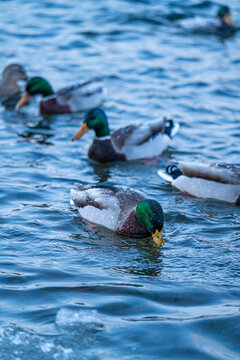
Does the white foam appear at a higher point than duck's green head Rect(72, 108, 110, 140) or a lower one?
lower

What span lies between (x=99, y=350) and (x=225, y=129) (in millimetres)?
6334

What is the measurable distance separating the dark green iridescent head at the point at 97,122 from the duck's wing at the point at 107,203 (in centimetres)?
235

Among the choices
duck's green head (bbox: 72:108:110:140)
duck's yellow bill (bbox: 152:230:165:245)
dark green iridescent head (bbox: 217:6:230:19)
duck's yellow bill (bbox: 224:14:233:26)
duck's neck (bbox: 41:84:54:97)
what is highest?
dark green iridescent head (bbox: 217:6:230:19)

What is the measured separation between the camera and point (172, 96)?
12.0 meters

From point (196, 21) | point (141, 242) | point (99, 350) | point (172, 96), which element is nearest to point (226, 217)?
point (141, 242)

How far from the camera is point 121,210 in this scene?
693 centimetres

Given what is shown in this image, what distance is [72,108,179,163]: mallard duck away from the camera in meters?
9.32

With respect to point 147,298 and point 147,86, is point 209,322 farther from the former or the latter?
point 147,86

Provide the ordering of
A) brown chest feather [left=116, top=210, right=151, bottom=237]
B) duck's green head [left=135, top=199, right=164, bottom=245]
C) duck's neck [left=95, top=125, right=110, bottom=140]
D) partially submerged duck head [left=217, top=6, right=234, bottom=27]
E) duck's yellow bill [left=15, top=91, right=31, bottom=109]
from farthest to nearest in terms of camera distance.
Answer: partially submerged duck head [left=217, top=6, right=234, bottom=27] → duck's yellow bill [left=15, top=91, right=31, bottom=109] → duck's neck [left=95, top=125, right=110, bottom=140] → brown chest feather [left=116, top=210, right=151, bottom=237] → duck's green head [left=135, top=199, right=164, bottom=245]

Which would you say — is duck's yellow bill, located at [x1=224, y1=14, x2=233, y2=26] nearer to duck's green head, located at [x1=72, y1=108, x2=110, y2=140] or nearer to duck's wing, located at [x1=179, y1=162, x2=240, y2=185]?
duck's green head, located at [x1=72, y1=108, x2=110, y2=140]

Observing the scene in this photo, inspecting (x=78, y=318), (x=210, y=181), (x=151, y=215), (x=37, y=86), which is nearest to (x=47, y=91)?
(x=37, y=86)

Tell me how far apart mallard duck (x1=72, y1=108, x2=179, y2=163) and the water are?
0.55 ft

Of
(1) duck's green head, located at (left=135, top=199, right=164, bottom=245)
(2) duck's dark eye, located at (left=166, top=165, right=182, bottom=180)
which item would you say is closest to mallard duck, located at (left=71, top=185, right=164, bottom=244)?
(1) duck's green head, located at (left=135, top=199, right=164, bottom=245)

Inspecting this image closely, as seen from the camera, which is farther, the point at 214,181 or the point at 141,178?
the point at 141,178
